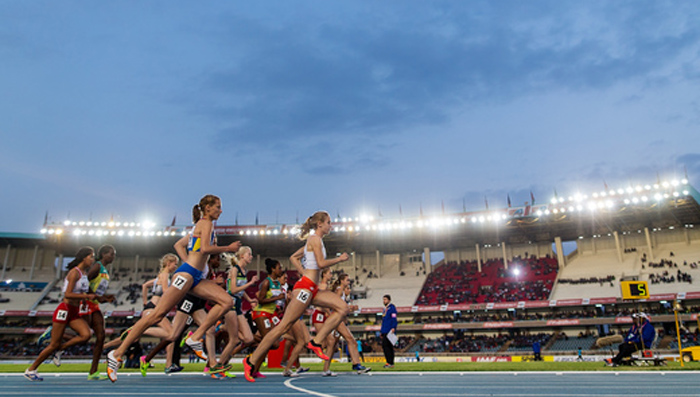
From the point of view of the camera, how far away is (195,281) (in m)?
6.59

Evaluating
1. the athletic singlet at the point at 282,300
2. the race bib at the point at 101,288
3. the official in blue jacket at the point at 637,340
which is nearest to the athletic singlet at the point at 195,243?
the race bib at the point at 101,288

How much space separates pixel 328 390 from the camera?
230 inches

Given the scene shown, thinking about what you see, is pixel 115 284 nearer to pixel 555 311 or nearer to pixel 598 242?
pixel 555 311

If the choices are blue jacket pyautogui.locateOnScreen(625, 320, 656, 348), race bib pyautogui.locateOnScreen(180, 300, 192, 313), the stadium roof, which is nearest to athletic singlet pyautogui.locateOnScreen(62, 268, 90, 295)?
race bib pyautogui.locateOnScreen(180, 300, 192, 313)

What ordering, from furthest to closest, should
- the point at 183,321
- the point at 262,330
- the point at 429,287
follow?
the point at 429,287, the point at 262,330, the point at 183,321

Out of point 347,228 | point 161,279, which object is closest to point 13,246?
point 347,228

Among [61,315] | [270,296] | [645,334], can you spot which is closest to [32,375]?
[61,315]

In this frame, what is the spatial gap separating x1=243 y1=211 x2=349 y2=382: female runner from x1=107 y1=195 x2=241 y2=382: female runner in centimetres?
86

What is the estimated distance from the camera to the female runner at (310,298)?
722 cm

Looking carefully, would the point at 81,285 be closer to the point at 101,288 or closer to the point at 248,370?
the point at 101,288

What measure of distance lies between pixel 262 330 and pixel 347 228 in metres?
41.5

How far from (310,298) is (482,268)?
4855 centimetres

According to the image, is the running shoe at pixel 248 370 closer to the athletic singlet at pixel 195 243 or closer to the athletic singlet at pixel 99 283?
the athletic singlet at pixel 195 243

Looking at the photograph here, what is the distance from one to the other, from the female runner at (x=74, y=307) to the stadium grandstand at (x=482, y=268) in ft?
95.1
